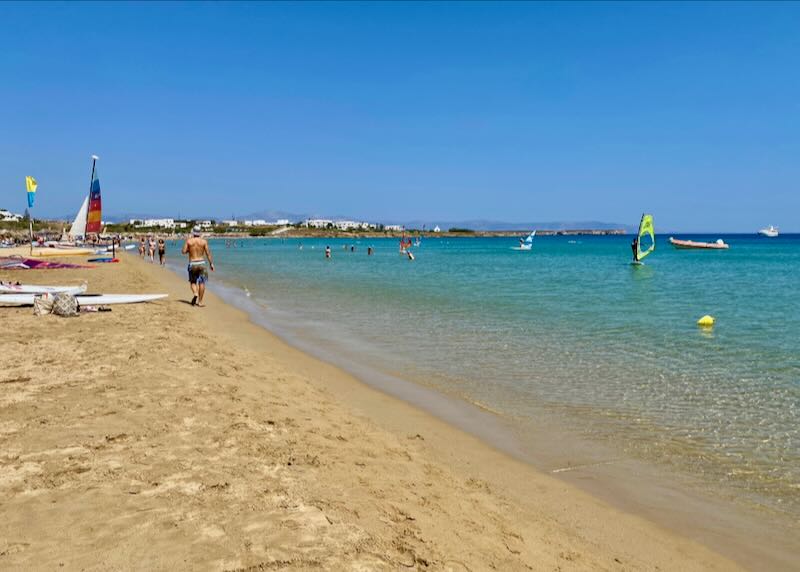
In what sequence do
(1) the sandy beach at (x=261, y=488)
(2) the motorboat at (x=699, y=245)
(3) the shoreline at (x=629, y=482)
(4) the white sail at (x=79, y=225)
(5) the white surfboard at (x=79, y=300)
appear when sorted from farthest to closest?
(2) the motorboat at (x=699, y=245) → (4) the white sail at (x=79, y=225) → (5) the white surfboard at (x=79, y=300) → (3) the shoreline at (x=629, y=482) → (1) the sandy beach at (x=261, y=488)

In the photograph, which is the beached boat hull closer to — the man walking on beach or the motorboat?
the man walking on beach

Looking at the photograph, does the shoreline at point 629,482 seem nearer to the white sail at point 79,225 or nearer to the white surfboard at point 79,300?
the white surfboard at point 79,300

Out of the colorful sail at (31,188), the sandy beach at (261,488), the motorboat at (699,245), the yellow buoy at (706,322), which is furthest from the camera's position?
the motorboat at (699,245)

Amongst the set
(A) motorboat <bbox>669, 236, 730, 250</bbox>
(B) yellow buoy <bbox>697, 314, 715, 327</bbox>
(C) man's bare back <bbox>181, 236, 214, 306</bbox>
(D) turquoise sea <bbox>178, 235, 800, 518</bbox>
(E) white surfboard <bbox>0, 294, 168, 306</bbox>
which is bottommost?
(D) turquoise sea <bbox>178, 235, 800, 518</bbox>

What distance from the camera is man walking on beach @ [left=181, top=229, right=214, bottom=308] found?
14.6 metres

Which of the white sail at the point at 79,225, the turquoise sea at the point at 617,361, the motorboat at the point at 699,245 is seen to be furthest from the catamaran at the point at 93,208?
the motorboat at the point at 699,245

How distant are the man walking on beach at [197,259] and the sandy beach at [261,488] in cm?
706

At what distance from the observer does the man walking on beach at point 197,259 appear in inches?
575

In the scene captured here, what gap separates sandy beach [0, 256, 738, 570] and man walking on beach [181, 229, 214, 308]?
706 cm

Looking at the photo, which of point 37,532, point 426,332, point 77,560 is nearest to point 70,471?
point 37,532

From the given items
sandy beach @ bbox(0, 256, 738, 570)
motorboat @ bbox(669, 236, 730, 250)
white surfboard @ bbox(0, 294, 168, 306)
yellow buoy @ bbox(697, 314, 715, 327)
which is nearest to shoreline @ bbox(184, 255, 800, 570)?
sandy beach @ bbox(0, 256, 738, 570)

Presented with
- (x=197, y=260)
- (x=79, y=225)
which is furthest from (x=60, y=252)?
(x=197, y=260)

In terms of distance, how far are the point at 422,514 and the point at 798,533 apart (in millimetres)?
2999

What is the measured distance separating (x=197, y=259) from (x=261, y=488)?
12.1 m
